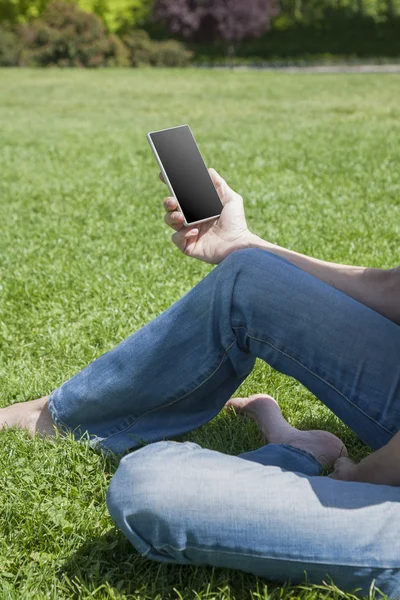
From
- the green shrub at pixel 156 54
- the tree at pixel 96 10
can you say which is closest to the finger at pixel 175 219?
the green shrub at pixel 156 54

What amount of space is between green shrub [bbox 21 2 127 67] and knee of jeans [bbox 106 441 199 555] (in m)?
29.2

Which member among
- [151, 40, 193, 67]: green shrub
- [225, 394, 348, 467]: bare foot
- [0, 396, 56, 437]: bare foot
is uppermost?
[0, 396, 56, 437]: bare foot

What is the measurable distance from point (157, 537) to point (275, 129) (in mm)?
9848

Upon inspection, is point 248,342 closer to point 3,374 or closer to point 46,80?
point 3,374

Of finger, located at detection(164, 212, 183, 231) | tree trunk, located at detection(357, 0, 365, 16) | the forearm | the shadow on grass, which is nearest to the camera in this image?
the shadow on grass

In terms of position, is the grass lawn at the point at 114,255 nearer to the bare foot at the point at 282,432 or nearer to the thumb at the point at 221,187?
the bare foot at the point at 282,432

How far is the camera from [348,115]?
13.2m

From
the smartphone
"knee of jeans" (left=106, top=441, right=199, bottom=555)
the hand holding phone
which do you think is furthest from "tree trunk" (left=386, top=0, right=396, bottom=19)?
"knee of jeans" (left=106, top=441, right=199, bottom=555)

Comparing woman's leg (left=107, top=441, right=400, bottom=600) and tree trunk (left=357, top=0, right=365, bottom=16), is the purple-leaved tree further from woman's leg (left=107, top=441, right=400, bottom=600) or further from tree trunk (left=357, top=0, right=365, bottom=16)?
woman's leg (left=107, top=441, right=400, bottom=600)

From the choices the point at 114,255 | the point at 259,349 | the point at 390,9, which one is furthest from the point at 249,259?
the point at 390,9

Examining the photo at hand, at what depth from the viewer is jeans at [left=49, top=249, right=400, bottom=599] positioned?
6.16ft

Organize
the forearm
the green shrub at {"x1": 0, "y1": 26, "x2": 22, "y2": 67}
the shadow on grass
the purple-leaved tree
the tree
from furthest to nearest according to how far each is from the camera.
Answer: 1. the tree
2. the purple-leaved tree
3. the green shrub at {"x1": 0, "y1": 26, "x2": 22, "y2": 67}
4. the forearm
5. the shadow on grass

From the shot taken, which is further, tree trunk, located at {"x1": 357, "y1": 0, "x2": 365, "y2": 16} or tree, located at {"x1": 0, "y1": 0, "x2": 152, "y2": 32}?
tree trunk, located at {"x1": 357, "y1": 0, "x2": 365, "y2": 16}

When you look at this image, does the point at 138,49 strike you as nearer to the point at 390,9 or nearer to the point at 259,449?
the point at 390,9
